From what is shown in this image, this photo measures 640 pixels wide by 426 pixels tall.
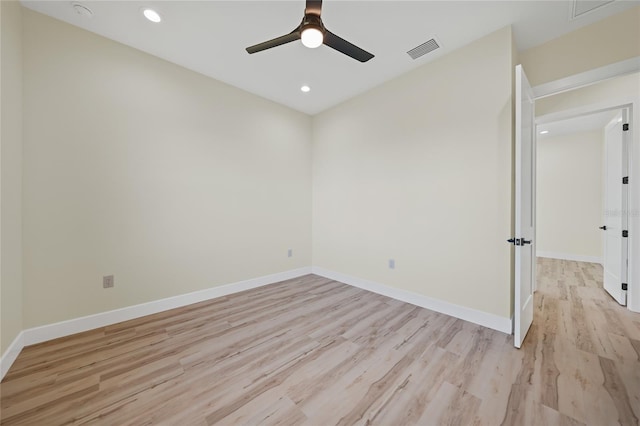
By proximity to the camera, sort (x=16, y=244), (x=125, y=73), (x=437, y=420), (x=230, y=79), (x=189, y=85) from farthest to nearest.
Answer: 1. (x=230, y=79)
2. (x=189, y=85)
3. (x=125, y=73)
4. (x=16, y=244)
5. (x=437, y=420)

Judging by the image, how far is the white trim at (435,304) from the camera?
2.35 meters

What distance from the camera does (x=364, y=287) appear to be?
356cm

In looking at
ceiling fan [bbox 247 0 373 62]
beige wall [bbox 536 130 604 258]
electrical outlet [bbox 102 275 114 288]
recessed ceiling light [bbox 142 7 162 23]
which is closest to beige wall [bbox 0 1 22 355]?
electrical outlet [bbox 102 275 114 288]

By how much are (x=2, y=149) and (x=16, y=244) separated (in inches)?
30.4

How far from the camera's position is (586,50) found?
A: 2.25 m

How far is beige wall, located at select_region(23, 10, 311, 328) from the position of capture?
7.06 feet

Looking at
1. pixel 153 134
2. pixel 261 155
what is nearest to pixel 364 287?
pixel 261 155

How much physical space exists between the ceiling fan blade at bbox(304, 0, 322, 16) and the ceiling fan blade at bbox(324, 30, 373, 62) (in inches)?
5.0

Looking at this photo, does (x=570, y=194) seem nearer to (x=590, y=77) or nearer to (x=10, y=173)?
(x=590, y=77)

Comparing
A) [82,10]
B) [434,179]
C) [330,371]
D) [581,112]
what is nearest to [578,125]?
[581,112]

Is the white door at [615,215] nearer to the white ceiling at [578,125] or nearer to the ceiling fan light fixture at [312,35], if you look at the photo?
the white ceiling at [578,125]

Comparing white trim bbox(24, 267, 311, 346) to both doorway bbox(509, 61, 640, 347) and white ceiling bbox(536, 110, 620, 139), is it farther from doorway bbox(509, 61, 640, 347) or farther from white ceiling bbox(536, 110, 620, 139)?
white ceiling bbox(536, 110, 620, 139)

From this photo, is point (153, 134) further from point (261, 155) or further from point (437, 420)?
point (437, 420)

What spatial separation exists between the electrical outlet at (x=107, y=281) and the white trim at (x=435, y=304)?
2.92 metres
